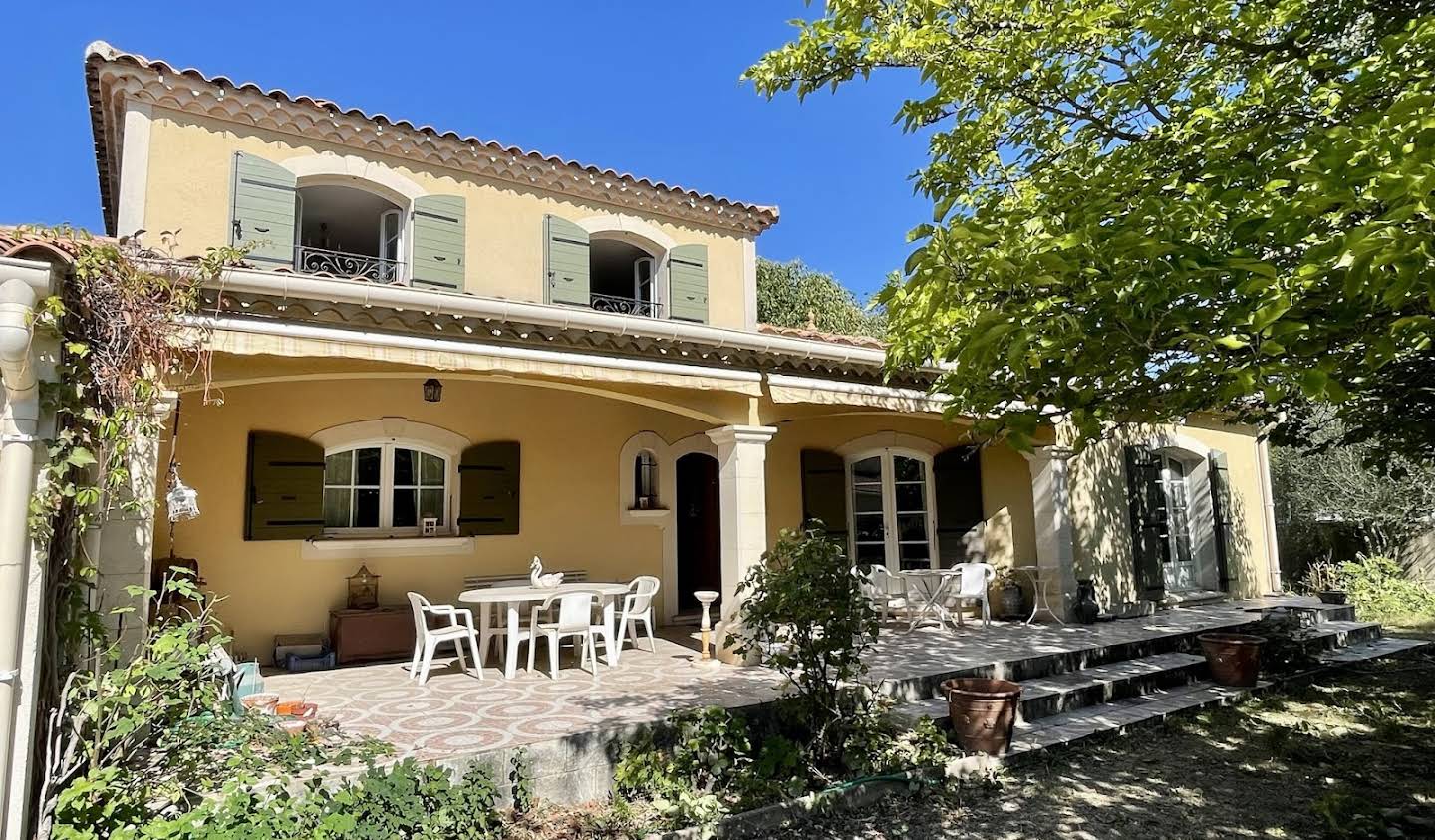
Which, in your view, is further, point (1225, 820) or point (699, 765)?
point (699, 765)

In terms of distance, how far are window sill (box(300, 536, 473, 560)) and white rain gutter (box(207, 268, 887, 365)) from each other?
3410mm

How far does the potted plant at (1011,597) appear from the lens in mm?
11438

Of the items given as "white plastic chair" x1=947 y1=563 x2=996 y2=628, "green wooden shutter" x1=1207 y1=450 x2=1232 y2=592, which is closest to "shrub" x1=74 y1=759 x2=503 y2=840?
"white plastic chair" x1=947 y1=563 x2=996 y2=628

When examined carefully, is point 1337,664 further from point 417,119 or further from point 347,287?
point 417,119

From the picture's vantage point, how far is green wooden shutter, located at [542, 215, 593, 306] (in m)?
10.2

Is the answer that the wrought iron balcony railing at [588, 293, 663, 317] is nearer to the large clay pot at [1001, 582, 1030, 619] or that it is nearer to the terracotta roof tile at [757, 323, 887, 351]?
the terracotta roof tile at [757, 323, 887, 351]

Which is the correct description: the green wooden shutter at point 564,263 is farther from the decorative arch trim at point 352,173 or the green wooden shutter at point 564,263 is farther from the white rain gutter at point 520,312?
the white rain gutter at point 520,312

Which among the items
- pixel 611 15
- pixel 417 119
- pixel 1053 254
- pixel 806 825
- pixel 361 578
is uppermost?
pixel 611 15

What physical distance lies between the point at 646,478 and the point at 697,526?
4.26 feet

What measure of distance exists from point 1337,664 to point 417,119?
42.6 feet

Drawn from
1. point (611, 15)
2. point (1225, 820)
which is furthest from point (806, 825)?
A: point (611, 15)

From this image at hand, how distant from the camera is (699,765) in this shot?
18.3 feet

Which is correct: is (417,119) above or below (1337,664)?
above

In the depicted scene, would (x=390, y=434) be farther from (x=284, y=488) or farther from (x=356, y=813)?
(x=356, y=813)
